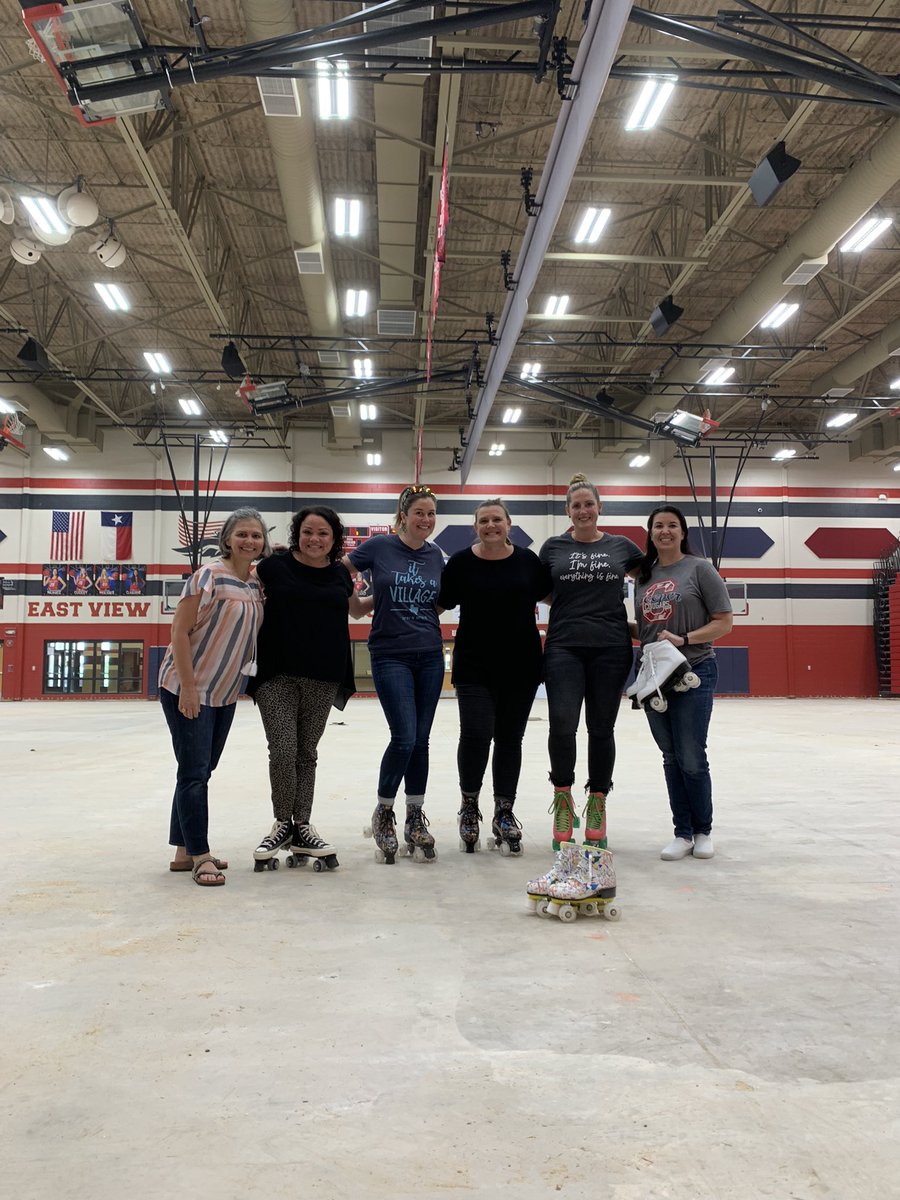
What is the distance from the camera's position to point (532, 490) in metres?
21.5

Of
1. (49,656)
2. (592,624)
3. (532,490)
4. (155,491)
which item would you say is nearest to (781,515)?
(532,490)

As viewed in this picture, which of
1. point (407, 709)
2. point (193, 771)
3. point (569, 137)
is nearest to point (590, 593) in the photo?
point (407, 709)

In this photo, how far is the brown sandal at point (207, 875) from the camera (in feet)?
9.62

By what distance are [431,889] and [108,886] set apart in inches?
45.2

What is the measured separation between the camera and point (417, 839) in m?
3.35

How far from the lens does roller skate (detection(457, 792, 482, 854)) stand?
3.53 metres

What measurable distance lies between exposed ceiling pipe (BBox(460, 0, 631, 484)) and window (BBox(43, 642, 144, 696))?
1320cm

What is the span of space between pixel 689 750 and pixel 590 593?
78cm

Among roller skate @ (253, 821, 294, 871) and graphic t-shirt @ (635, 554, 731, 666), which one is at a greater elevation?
graphic t-shirt @ (635, 554, 731, 666)

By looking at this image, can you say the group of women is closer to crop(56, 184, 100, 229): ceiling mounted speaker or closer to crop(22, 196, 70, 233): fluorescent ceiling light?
crop(56, 184, 100, 229): ceiling mounted speaker

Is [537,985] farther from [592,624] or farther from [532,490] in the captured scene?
[532,490]

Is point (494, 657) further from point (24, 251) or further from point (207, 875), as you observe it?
point (24, 251)

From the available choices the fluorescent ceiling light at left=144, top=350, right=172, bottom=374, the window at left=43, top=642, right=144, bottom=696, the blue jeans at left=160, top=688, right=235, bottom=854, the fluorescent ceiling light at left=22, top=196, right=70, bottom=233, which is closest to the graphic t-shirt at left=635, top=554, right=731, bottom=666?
the blue jeans at left=160, top=688, right=235, bottom=854

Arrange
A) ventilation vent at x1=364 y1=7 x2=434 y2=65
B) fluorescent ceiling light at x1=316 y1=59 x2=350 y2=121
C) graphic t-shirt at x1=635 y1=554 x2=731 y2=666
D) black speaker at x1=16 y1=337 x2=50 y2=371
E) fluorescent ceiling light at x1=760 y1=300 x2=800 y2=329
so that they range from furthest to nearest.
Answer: black speaker at x1=16 y1=337 x2=50 y2=371 < fluorescent ceiling light at x1=760 y1=300 x2=800 y2=329 < fluorescent ceiling light at x1=316 y1=59 x2=350 y2=121 < ventilation vent at x1=364 y1=7 x2=434 y2=65 < graphic t-shirt at x1=635 y1=554 x2=731 y2=666
